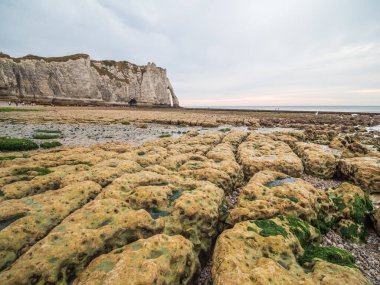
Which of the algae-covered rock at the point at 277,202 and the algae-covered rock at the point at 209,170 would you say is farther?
the algae-covered rock at the point at 209,170

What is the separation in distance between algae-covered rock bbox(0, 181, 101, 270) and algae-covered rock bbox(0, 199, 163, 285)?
0.62 m

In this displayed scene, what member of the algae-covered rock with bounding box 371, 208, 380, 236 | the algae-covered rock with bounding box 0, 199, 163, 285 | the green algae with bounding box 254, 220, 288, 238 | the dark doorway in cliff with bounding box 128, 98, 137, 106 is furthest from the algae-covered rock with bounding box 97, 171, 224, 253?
the dark doorway in cliff with bounding box 128, 98, 137, 106

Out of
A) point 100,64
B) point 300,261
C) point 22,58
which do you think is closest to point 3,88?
point 22,58

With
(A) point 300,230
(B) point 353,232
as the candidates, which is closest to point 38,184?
(A) point 300,230

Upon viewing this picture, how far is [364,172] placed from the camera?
492 inches

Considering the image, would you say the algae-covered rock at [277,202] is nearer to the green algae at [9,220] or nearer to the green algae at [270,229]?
the green algae at [270,229]

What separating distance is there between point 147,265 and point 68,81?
113581mm

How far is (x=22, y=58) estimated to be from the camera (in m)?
95.2

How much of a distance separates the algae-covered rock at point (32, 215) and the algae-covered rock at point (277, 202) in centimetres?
580

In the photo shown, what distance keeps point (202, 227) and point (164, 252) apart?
86.0 inches

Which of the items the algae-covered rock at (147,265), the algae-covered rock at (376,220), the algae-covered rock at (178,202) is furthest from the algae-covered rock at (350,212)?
the algae-covered rock at (147,265)

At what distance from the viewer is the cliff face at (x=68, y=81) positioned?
90.7 metres

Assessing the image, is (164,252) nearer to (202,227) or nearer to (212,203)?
(202,227)

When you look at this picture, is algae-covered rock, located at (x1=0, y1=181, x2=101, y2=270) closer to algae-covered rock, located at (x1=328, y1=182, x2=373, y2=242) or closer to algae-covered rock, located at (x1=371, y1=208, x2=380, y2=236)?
algae-covered rock, located at (x1=328, y1=182, x2=373, y2=242)
